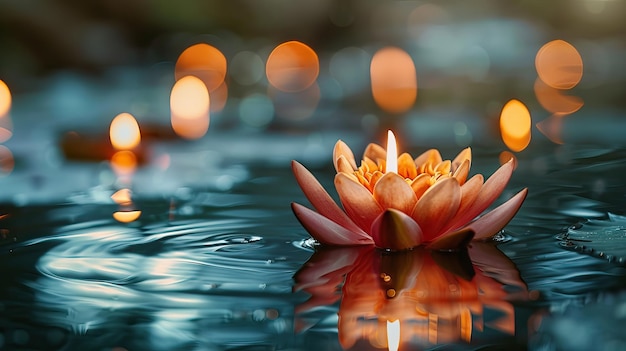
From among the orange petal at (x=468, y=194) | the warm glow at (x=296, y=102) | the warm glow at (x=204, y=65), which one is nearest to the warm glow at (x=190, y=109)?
the warm glow at (x=296, y=102)

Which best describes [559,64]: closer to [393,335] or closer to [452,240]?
[452,240]

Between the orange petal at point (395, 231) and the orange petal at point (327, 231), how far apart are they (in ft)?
0.12

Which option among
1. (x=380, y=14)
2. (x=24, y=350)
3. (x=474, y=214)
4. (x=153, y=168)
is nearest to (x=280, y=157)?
(x=153, y=168)

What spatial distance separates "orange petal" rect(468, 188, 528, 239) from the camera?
4.80 feet

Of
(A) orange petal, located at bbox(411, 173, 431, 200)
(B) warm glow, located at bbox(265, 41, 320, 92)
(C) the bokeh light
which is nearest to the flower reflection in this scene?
(A) orange petal, located at bbox(411, 173, 431, 200)

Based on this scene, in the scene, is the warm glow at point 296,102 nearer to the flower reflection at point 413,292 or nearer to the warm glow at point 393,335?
the flower reflection at point 413,292

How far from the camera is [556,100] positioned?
470 cm

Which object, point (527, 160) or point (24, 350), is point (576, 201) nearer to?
point (527, 160)

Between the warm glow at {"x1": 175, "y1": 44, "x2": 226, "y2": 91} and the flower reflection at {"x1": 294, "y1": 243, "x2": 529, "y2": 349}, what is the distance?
15.3 ft

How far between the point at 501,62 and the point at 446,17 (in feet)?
17.3

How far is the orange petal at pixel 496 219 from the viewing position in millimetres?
1464

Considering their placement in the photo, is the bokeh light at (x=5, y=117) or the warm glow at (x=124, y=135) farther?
the bokeh light at (x=5, y=117)

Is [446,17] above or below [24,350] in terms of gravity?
above

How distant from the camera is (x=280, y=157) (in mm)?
2963
